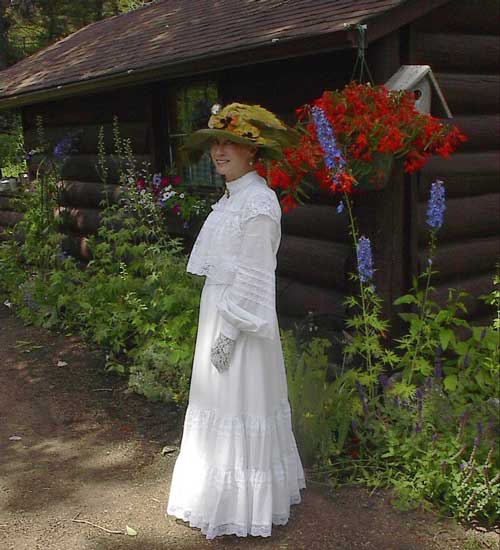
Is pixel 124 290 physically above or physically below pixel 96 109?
below

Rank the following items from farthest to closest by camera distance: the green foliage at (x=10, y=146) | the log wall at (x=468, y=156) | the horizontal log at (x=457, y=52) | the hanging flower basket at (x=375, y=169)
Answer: the green foliage at (x=10, y=146)
the log wall at (x=468, y=156)
the horizontal log at (x=457, y=52)
the hanging flower basket at (x=375, y=169)

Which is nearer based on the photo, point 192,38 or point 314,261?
point 314,261

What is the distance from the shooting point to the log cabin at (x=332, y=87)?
177 inches

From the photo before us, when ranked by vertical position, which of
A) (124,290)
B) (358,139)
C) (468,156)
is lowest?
(124,290)

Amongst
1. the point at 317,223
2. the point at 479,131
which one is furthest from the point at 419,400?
the point at 479,131

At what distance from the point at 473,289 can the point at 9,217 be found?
300 inches

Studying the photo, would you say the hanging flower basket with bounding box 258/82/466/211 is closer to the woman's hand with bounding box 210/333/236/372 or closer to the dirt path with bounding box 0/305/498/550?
the woman's hand with bounding box 210/333/236/372

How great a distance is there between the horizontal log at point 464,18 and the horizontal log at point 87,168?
358 centimetres

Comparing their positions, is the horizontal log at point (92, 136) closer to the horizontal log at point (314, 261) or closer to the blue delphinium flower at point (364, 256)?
the horizontal log at point (314, 261)

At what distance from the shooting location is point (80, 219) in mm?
8375

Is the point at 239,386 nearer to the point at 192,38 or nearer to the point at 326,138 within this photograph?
the point at 326,138

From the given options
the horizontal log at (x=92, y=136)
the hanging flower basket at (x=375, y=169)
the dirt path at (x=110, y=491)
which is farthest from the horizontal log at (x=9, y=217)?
the hanging flower basket at (x=375, y=169)

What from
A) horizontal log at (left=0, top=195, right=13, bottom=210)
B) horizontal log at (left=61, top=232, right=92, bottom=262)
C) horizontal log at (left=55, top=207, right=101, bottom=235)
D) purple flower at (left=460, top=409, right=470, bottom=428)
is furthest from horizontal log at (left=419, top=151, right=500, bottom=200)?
horizontal log at (left=0, top=195, right=13, bottom=210)

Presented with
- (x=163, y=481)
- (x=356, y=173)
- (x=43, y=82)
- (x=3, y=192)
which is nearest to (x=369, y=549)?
(x=163, y=481)
